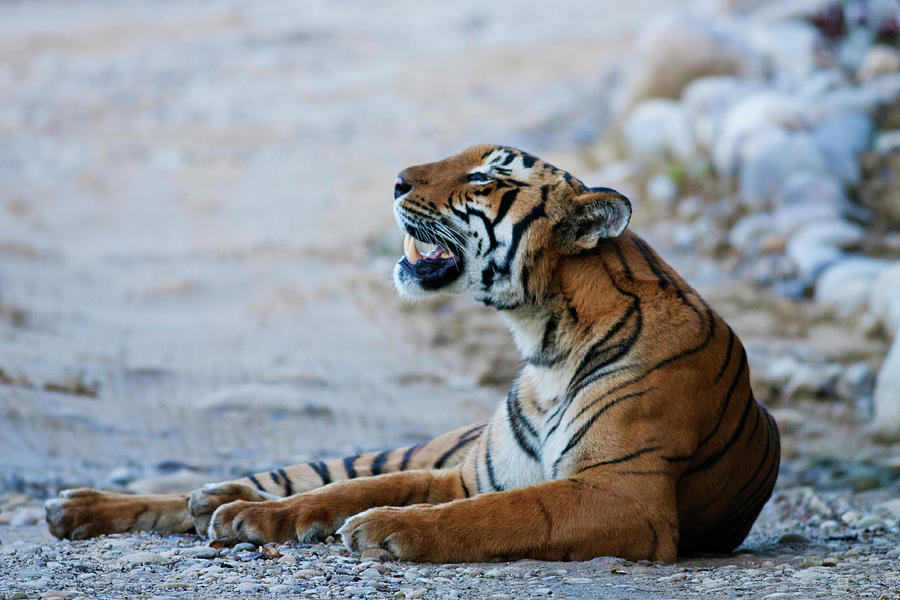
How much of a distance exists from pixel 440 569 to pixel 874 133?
24.9 ft

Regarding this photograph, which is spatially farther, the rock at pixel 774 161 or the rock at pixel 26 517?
the rock at pixel 774 161

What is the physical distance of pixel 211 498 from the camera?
3.02 metres

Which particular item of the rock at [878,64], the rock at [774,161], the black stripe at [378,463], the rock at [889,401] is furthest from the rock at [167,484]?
the rock at [878,64]

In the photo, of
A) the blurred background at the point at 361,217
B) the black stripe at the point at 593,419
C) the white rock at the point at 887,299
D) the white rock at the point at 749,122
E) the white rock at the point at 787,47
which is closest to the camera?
the black stripe at the point at 593,419

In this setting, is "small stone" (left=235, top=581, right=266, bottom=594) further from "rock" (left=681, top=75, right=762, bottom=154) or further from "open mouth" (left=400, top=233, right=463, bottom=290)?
"rock" (left=681, top=75, right=762, bottom=154)

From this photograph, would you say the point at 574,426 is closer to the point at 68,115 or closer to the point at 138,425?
the point at 138,425

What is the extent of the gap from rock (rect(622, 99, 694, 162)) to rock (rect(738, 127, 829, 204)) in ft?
3.55

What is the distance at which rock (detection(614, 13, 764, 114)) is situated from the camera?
1097 cm

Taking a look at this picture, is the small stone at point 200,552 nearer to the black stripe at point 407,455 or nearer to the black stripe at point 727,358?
the black stripe at point 407,455

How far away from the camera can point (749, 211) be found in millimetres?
8570

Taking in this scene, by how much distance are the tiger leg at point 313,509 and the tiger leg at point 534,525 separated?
8.1 inches

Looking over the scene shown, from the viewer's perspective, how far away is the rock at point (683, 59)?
36.0ft

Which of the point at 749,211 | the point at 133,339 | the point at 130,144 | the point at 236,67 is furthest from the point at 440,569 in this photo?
the point at 236,67

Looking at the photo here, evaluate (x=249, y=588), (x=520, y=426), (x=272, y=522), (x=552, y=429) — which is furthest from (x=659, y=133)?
(x=249, y=588)
